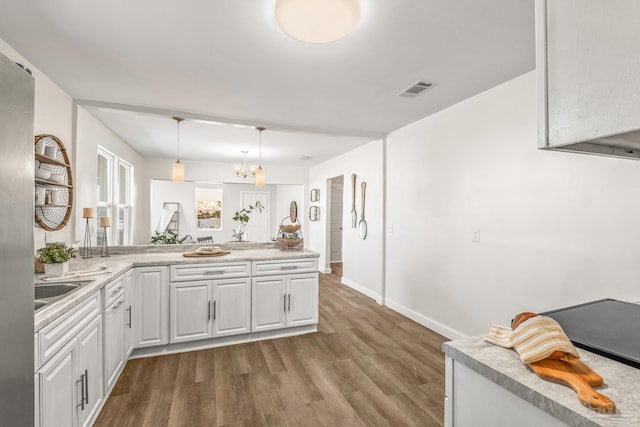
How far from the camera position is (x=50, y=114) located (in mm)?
→ 2570

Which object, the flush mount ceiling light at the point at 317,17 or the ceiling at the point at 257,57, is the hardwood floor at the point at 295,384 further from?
the ceiling at the point at 257,57

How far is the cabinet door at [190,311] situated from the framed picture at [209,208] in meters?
6.29

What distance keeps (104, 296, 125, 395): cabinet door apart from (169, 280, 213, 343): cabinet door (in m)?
0.46

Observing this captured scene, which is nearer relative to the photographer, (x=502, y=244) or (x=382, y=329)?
(x=502, y=244)

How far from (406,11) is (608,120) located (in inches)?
57.0

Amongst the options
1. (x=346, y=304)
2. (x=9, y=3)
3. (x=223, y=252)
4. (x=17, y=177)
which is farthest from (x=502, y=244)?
(x=9, y=3)

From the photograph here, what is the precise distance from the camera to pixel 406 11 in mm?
1694

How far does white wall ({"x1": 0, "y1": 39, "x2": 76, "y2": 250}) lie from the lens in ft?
7.62

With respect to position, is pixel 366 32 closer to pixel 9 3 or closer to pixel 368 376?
pixel 9 3

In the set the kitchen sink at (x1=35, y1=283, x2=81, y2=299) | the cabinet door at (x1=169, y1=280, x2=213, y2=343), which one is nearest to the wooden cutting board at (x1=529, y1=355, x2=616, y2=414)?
the kitchen sink at (x1=35, y1=283, x2=81, y2=299)

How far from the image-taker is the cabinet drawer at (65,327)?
4.20ft

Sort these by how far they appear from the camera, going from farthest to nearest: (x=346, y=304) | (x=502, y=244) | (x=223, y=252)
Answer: (x=346, y=304) → (x=223, y=252) → (x=502, y=244)

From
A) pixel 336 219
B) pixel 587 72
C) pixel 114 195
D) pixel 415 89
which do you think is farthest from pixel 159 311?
pixel 336 219

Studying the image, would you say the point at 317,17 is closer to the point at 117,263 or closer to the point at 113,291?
the point at 113,291
